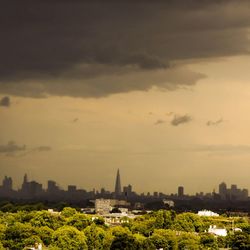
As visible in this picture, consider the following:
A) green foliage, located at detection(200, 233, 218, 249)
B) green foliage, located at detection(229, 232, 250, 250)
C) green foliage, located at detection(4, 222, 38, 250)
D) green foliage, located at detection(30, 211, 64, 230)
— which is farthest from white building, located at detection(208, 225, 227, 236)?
green foliage, located at detection(4, 222, 38, 250)

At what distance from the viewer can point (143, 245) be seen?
41.0m

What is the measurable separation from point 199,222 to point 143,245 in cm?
1912

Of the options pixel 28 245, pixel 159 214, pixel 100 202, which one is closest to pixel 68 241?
pixel 28 245

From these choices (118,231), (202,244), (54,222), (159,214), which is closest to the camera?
(202,244)

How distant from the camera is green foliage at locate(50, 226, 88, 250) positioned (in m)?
39.6

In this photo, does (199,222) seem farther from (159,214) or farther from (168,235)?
(168,235)

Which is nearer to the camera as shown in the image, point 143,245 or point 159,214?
point 143,245

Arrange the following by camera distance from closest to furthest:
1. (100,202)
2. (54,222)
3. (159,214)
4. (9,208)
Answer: (54,222), (159,214), (9,208), (100,202)

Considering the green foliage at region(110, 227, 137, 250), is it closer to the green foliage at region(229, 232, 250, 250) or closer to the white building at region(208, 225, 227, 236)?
the green foliage at region(229, 232, 250, 250)

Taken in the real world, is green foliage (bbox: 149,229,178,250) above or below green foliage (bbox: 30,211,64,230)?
below

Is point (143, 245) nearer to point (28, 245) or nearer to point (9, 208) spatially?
point (28, 245)

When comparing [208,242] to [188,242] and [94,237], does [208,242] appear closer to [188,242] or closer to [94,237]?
[188,242]

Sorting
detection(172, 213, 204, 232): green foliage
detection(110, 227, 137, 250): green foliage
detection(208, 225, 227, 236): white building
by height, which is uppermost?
detection(172, 213, 204, 232): green foliage

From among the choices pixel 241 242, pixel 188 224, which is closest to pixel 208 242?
pixel 241 242
